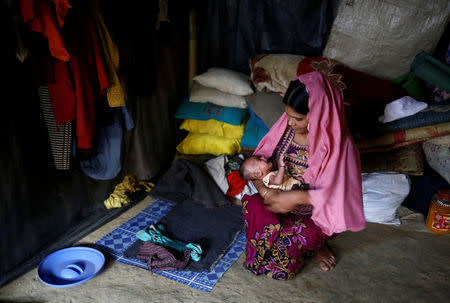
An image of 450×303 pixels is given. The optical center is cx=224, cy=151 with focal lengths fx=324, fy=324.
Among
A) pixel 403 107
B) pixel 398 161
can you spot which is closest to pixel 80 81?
pixel 403 107

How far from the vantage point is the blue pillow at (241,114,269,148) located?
2.98 metres

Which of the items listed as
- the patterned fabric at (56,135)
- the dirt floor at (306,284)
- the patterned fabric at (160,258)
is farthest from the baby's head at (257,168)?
the patterned fabric at (56,135)

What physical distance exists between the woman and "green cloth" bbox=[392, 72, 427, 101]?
1350mm

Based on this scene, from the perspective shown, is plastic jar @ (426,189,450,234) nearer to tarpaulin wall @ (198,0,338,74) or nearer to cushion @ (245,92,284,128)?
cushion @ (245,92,284,128)

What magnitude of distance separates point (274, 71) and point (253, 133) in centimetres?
59

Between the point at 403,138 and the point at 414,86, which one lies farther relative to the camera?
the point at 414,86

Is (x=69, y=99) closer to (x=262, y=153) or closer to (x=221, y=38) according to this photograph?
(x=262, y=153)

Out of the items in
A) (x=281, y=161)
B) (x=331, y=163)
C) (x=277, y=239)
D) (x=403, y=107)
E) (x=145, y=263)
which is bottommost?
(x=145, y=263)

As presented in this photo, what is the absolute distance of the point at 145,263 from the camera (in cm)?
205

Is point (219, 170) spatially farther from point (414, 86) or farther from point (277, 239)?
point (414, 86)

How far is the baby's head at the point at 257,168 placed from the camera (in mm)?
2096

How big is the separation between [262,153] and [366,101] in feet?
3.34

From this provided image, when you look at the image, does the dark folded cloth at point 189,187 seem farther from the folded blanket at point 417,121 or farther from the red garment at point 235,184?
the folded blanket at point 417,121

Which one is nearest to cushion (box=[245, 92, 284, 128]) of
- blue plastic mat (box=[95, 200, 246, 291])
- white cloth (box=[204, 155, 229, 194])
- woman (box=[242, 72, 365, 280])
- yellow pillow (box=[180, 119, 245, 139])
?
yellow pillow (box=[180, 119, 245, 139])
